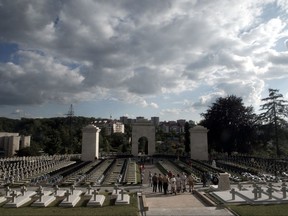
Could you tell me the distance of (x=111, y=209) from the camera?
41.1 feet

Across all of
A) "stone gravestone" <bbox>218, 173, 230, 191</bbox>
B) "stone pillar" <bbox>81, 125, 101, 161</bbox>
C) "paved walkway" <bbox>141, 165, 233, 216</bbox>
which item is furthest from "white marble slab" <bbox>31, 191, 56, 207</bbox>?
"stone pillar" <bbox>81, 125, 101, 161</bbox>

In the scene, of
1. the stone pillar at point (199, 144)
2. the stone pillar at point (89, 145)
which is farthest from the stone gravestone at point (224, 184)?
the stone pillar at point (89, 145)

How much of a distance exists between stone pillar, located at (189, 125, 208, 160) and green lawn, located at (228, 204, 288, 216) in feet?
111

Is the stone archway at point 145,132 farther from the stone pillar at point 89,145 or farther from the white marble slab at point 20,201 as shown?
the white marble slab at point 20,201

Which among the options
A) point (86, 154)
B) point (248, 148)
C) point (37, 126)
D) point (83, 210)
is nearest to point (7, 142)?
point (86, 154)

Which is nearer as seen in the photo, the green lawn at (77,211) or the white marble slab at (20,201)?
the green lawn at (77,211)

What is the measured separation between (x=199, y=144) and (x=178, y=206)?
3380cm

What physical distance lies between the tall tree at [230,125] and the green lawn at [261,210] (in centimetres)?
3677

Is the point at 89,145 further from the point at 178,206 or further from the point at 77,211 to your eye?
the point at 77,211

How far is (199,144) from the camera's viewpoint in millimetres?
46531

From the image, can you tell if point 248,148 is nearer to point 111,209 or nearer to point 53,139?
point 53,139

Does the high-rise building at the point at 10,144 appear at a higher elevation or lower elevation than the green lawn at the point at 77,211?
higher

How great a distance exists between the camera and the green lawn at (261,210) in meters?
11.2

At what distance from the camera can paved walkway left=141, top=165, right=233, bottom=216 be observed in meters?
11.8
